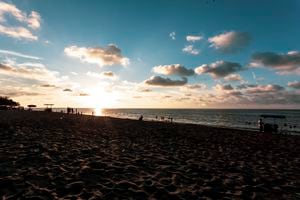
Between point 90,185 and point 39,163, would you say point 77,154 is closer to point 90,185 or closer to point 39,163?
point 39,163

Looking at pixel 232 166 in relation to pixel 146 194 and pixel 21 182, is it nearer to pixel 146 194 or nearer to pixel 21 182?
pixel 146 194

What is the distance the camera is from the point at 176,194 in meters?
6.61

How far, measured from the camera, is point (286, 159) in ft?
40.4

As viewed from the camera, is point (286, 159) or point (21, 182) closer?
point (21, 182)

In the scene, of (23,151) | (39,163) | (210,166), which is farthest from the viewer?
(23,151)

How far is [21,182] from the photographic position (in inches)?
270

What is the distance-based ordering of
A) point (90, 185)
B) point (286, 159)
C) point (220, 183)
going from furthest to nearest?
1. point (286, 159)
2. point (220, 183)
3. point (90, 185)

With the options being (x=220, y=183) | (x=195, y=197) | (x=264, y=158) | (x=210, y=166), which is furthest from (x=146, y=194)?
(x=264, y=158)

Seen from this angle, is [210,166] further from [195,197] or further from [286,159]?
[286,159]

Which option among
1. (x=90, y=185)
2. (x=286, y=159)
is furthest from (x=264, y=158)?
(x=90, y=185)

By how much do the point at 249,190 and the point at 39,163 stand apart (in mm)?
6898

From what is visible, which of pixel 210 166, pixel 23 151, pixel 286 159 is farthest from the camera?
pixel 286 159

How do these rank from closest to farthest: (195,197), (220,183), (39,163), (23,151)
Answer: (195,197), (220,183), (39,163), (23,151)

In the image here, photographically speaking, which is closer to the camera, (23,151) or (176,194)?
(176,194)
